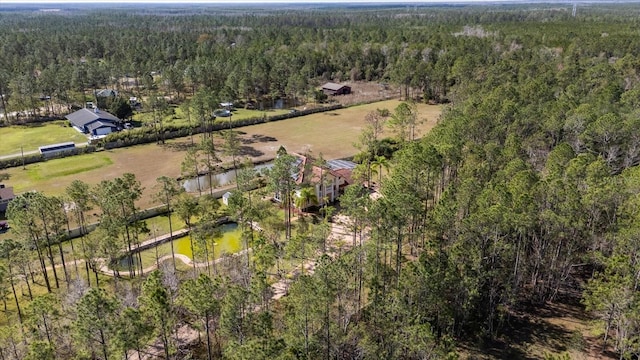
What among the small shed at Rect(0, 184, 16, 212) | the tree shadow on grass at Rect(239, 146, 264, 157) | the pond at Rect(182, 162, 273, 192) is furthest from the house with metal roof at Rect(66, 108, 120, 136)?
the small shed at Rect(0, 184, 16, 212)

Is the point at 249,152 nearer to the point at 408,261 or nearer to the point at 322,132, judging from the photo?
the point at 322,132

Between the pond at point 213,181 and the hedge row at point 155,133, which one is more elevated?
the hedge row at point 155,133

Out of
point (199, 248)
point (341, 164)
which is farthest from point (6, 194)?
point (341, 164)

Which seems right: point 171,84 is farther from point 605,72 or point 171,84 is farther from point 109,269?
point 605,72

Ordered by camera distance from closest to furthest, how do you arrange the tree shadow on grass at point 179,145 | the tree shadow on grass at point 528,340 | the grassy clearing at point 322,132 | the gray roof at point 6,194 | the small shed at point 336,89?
the tree shadow on grass at point 528,340
the gray roof at point 6,194
the tree shadow on grass at point 179,145
the grassy clearing at point 322,132
the small shed at point 336,89

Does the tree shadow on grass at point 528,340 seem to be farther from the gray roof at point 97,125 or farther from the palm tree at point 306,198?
the gray roof at point 97,125

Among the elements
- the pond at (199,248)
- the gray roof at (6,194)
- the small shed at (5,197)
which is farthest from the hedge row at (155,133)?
the pond at (199,248)

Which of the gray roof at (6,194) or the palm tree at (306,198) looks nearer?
the palm tree at (306,198)

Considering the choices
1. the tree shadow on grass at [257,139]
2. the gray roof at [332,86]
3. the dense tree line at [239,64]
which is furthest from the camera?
the gray roof at [332,86]
